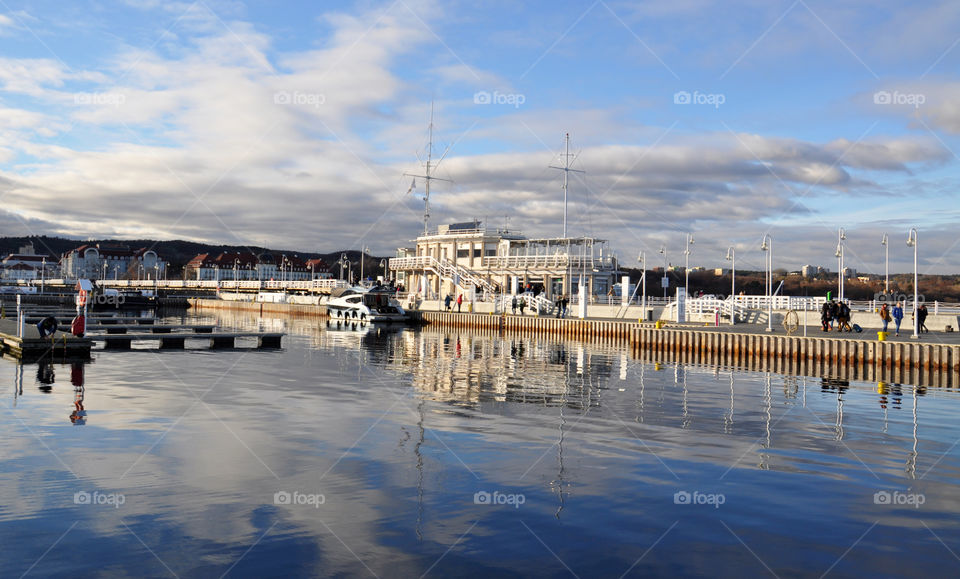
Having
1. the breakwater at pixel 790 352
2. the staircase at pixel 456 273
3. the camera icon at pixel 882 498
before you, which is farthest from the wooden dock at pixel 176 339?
the camera icon at pixel 882 498

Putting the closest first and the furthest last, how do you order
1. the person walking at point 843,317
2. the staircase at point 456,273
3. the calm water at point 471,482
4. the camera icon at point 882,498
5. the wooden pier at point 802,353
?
the calm water at point 471,482 → the camera icon at point 882,498 → the wooden pier at point 802,353 → the person walking at point 843,317 → the staircase at point 456,273

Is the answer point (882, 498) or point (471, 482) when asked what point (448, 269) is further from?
point (882, 498)

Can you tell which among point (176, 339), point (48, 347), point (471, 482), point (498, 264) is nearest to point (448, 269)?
point (498, 264)

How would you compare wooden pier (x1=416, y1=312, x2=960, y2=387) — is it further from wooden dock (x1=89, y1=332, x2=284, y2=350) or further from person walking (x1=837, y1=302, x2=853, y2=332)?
wooden dock (x1=89, y1=332, x2=284, y2=350)

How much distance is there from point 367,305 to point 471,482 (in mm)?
58557

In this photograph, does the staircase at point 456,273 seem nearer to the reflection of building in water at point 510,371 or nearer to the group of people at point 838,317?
the reflection of building in water at point 510,371

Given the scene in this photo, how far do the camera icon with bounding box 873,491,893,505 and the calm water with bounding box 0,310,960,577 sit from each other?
6cm

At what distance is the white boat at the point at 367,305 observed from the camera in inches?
2633

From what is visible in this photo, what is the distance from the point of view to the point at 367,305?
69.1m

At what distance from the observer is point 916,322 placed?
34.8 metres

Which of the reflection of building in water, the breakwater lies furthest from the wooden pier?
the reflection of building in water

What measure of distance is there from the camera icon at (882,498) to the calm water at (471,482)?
0.18 feet

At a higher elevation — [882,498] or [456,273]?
[456,273]

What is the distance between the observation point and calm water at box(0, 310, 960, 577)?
8.49 metres
